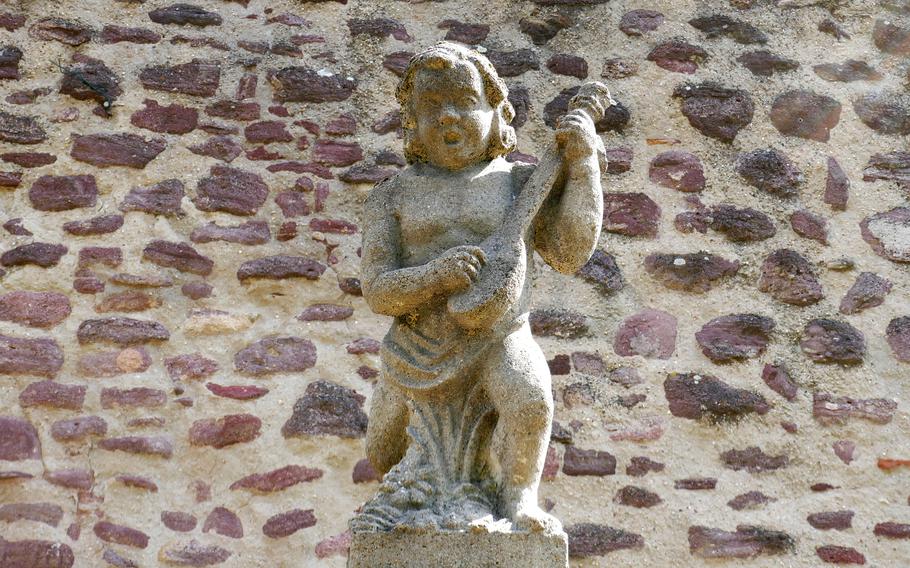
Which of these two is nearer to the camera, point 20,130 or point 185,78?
point 20,130

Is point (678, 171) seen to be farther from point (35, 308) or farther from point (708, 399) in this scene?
point (35, 308)

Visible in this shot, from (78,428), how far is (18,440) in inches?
8.5

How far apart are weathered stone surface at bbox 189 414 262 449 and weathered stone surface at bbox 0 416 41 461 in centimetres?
57

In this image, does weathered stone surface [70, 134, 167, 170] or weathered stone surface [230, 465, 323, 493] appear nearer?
weathered stone surface [230, 465, 323, 493]

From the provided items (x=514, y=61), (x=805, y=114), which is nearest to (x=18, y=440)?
(x=514, y=61)

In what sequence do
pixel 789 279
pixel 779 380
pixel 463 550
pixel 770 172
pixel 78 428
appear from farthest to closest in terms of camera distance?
pixel 770 172 < pixel 789 279 < pixel 779 380 < pixel 78 428 < pixel 463 550

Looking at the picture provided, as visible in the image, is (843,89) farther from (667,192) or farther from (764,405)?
(764,405)

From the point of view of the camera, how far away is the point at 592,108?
10.4ft

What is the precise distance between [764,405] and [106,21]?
11.1 ft

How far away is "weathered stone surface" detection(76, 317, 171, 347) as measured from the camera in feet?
15.0

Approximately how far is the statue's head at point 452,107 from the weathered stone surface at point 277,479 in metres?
Answer: 1.66

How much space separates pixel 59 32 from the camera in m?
5.29

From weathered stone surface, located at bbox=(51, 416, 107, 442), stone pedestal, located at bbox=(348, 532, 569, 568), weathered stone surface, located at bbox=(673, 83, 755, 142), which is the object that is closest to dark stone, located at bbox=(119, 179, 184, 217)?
weathered stone surface, located at bbox=(51, 416, 107, 442)

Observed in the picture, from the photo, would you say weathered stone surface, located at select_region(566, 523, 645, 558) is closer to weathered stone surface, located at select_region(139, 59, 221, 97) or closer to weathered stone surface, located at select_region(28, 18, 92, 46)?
weathered stone surface, located at select_region(139, 59, 221, 97)
